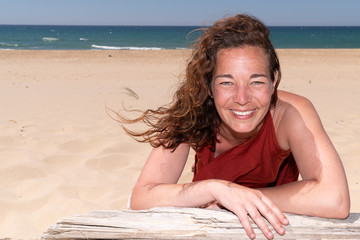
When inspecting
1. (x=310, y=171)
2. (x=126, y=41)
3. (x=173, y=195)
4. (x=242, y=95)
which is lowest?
(x=173, y=195)

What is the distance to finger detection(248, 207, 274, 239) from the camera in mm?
1367

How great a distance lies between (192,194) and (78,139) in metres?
3.01

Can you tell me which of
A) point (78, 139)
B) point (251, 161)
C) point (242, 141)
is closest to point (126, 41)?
point (78, 139)

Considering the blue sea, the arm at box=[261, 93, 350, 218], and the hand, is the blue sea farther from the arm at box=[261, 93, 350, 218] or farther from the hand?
the hand

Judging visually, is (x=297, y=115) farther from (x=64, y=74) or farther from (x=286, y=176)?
(x=64, y=74)

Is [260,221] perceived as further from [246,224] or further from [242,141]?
[242,141]

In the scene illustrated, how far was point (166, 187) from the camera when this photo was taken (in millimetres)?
1929

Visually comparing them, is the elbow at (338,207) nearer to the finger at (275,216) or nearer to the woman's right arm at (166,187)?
the finger at (275,216)

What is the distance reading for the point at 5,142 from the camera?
4.36m

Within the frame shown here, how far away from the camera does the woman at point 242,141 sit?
169cm

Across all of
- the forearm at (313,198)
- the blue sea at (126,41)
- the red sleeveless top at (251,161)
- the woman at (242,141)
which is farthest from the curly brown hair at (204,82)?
the blue sea at (126,41)

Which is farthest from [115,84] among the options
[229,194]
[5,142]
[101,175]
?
[229,194]

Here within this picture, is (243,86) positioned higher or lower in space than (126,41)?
lower

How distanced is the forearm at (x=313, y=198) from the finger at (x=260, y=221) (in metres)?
0.28
